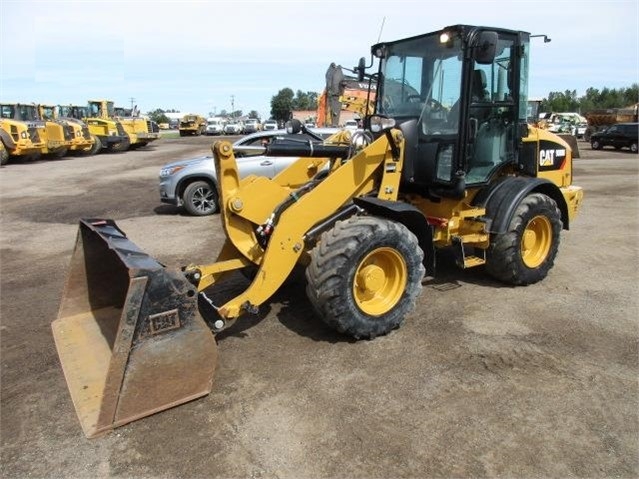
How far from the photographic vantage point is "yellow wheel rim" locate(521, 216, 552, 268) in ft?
18.6

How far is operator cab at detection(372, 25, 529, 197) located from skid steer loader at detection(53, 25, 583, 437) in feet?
0.05

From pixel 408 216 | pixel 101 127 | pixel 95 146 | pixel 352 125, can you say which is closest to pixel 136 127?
pixel 101 127

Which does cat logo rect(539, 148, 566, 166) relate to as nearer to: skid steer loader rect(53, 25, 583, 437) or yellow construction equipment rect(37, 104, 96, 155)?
skid steer loader rect(53, 25, 583, 437)

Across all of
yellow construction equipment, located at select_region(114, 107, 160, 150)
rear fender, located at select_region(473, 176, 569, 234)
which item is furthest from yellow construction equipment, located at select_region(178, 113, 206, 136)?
rear fender, located at select_region(473, 176, 569, 234)

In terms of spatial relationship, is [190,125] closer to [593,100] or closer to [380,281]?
[380,281]

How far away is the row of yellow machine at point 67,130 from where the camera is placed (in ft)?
70.1

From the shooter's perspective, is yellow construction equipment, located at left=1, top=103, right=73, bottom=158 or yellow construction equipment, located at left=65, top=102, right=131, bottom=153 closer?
yellow construction equipment, located at left=1, top=103, right=73, bottom=158

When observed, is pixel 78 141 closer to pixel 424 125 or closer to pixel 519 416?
pixel 424 125

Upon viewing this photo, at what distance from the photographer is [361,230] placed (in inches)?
159

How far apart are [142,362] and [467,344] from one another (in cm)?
263

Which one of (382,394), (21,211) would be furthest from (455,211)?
(21,211)

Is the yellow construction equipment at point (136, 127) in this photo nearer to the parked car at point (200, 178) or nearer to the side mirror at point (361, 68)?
the parked car at point (200, 178)

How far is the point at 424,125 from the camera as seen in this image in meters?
5.09

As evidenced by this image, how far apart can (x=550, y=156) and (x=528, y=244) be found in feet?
4.10
